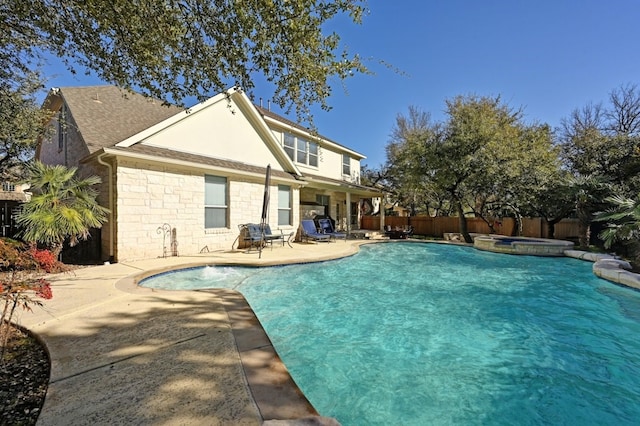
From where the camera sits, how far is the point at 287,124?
16.1 metres

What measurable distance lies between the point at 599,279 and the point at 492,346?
6873 millimetres

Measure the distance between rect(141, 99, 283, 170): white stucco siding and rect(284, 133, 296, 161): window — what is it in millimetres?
2709

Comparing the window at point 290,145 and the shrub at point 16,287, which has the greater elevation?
the window at point 290,145

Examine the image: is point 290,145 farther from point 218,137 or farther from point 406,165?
point 406,165

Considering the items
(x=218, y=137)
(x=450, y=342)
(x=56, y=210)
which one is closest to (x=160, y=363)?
(x=450, y=342)

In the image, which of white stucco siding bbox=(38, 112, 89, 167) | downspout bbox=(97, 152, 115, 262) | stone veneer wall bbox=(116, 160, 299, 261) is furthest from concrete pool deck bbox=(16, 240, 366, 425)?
white stucco siding bbox=(38, 112, 89, 167)

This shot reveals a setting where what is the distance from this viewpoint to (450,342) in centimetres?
432

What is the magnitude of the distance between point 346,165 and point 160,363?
19938 mm

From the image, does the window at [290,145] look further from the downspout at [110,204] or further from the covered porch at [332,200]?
the downspout at [110,204]

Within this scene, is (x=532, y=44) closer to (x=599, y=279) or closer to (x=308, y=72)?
(x=599, y=279)

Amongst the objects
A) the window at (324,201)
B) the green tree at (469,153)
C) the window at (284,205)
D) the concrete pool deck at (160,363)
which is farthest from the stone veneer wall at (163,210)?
the green tree at (469,153)

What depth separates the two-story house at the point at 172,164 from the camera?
27.2 ft

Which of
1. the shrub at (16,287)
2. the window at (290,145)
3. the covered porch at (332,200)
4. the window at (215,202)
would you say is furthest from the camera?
the covered porch at (332,200)

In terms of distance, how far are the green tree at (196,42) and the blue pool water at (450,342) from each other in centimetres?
430
